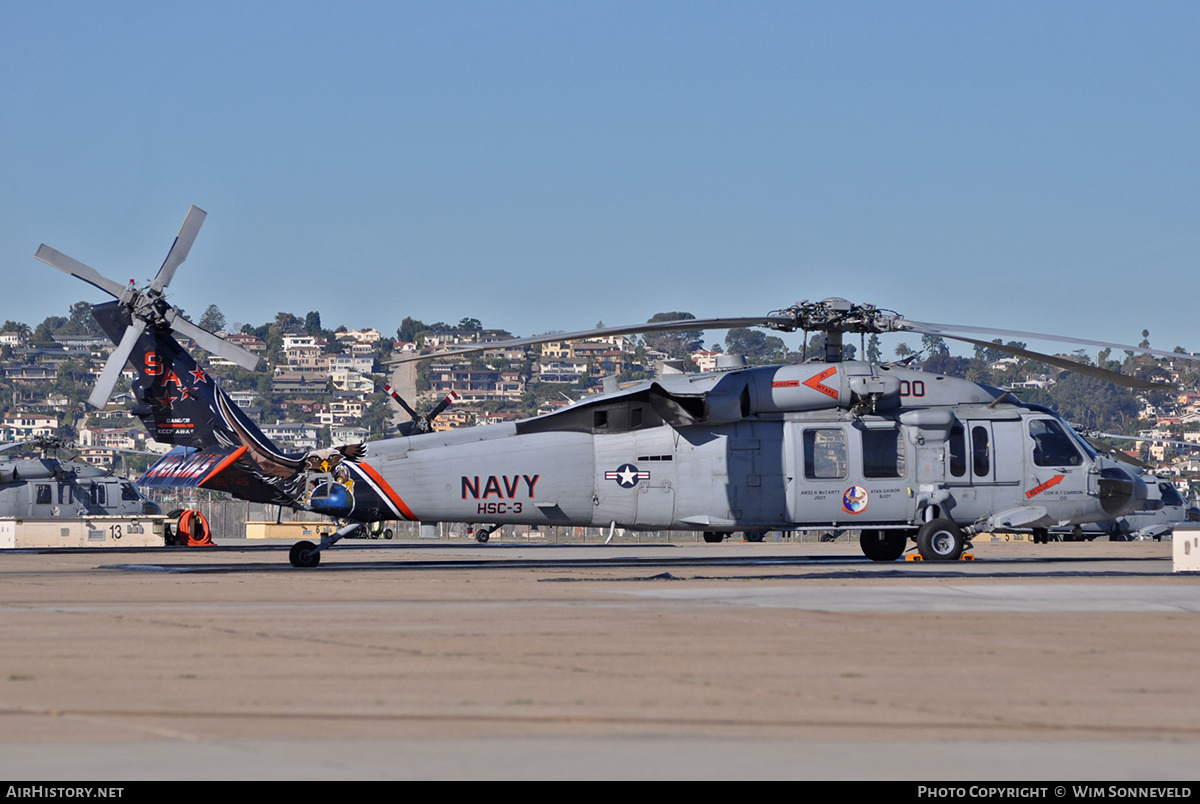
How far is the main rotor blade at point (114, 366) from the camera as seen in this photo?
29.8 metres

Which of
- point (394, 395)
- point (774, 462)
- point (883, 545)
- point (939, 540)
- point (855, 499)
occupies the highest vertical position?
point (394, 395)

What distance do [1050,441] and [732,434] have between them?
689 cm

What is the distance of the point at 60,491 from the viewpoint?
166ft

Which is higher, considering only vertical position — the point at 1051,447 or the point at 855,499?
the point at 1051,447

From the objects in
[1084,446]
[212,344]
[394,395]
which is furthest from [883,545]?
[394,395]

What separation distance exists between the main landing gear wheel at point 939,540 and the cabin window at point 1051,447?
94.2 inches

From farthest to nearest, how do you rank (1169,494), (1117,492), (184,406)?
1. (1169,494)
2. (184,406)
3. (1117,492)

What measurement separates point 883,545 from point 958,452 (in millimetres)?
2986

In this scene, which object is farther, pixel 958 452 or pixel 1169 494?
pixel 1169 494

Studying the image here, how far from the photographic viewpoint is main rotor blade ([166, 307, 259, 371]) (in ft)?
97.0

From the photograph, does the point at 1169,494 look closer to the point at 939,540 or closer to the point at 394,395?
the point at 939,540

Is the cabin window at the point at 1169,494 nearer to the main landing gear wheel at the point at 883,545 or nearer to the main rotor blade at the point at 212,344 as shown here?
the main landing gear wheel at the point at 883,545

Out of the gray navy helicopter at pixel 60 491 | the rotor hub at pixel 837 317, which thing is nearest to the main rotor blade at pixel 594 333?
the rotor hub at pixel 837 317
